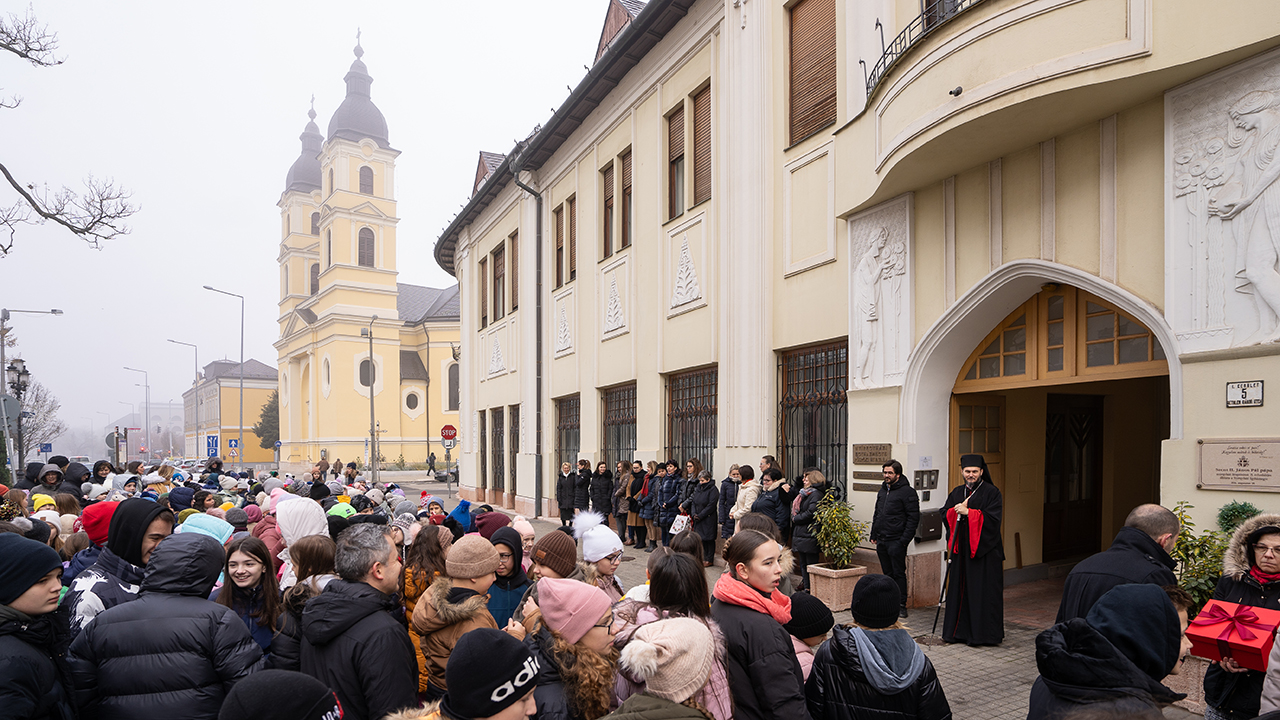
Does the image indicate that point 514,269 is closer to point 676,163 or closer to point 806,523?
point 676,163

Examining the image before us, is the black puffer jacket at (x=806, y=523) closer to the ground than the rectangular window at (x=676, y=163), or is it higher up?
closer to the ground

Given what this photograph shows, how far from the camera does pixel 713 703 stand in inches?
116

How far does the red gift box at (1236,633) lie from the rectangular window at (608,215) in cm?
1492

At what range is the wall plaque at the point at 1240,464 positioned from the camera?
5.77m

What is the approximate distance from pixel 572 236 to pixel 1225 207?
50.0 feet

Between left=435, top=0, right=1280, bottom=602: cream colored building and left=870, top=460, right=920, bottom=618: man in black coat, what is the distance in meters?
0.60

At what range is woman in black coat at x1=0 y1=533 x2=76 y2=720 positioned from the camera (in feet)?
8.77

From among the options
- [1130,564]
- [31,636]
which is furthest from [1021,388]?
[31,636]

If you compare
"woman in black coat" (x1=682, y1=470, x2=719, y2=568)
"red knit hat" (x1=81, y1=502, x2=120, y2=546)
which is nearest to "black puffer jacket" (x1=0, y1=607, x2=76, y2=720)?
"red knit hat" (x1=81, y1=502, x2=120, y2=546)

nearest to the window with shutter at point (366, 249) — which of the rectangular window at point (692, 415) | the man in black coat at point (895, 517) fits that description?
the rectangular window at point (692, 415)

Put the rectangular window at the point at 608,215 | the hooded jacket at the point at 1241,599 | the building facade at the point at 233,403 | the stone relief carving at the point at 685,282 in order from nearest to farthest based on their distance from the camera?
the hooded jacket at the point at 1241,599
the stone relief carving at the point at 685,282
the rectangular window at the point at 608,215
the building facade at the point at 233,403

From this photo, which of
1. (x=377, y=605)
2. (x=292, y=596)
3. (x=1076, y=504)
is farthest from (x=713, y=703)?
(x=1076, y=504)

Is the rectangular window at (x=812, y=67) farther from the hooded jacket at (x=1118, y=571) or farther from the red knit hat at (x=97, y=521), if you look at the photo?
the red knit hat at (x=97, y=521)

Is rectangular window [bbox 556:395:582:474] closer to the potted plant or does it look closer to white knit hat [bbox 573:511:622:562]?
the potted plant
